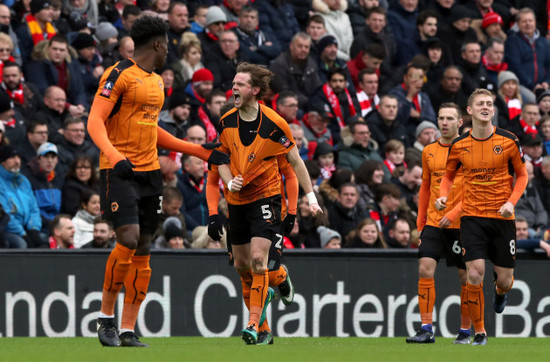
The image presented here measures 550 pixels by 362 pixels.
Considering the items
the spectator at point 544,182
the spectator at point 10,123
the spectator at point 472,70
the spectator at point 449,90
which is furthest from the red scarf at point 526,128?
the spectator at point 10,123

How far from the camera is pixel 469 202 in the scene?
39.2 feet

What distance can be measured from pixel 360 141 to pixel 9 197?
5.36m

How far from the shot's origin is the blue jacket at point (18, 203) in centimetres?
1446

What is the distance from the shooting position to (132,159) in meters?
10.2

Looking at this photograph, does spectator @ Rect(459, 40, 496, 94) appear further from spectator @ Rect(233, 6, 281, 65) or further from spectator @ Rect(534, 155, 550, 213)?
spectator @ Rect(233, 6, 281, 65)

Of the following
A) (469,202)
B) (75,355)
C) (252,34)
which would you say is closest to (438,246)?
(469,202)

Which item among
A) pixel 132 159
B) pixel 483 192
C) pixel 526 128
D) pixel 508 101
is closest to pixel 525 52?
pixel 508 101

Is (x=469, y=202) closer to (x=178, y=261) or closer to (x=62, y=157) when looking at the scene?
(x=178, y=261)

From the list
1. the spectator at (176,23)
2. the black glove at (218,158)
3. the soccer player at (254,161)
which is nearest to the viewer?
the black glove at (218,158)

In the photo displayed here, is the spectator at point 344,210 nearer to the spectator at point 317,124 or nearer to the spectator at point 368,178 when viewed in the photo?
the spectator at point 368,178

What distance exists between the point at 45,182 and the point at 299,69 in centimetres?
504

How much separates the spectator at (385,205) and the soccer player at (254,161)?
206 inches

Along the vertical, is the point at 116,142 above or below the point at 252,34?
below

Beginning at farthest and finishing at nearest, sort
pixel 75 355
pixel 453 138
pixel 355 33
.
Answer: pixel 355 33 → pixel 453 138 → pixel 75 355
